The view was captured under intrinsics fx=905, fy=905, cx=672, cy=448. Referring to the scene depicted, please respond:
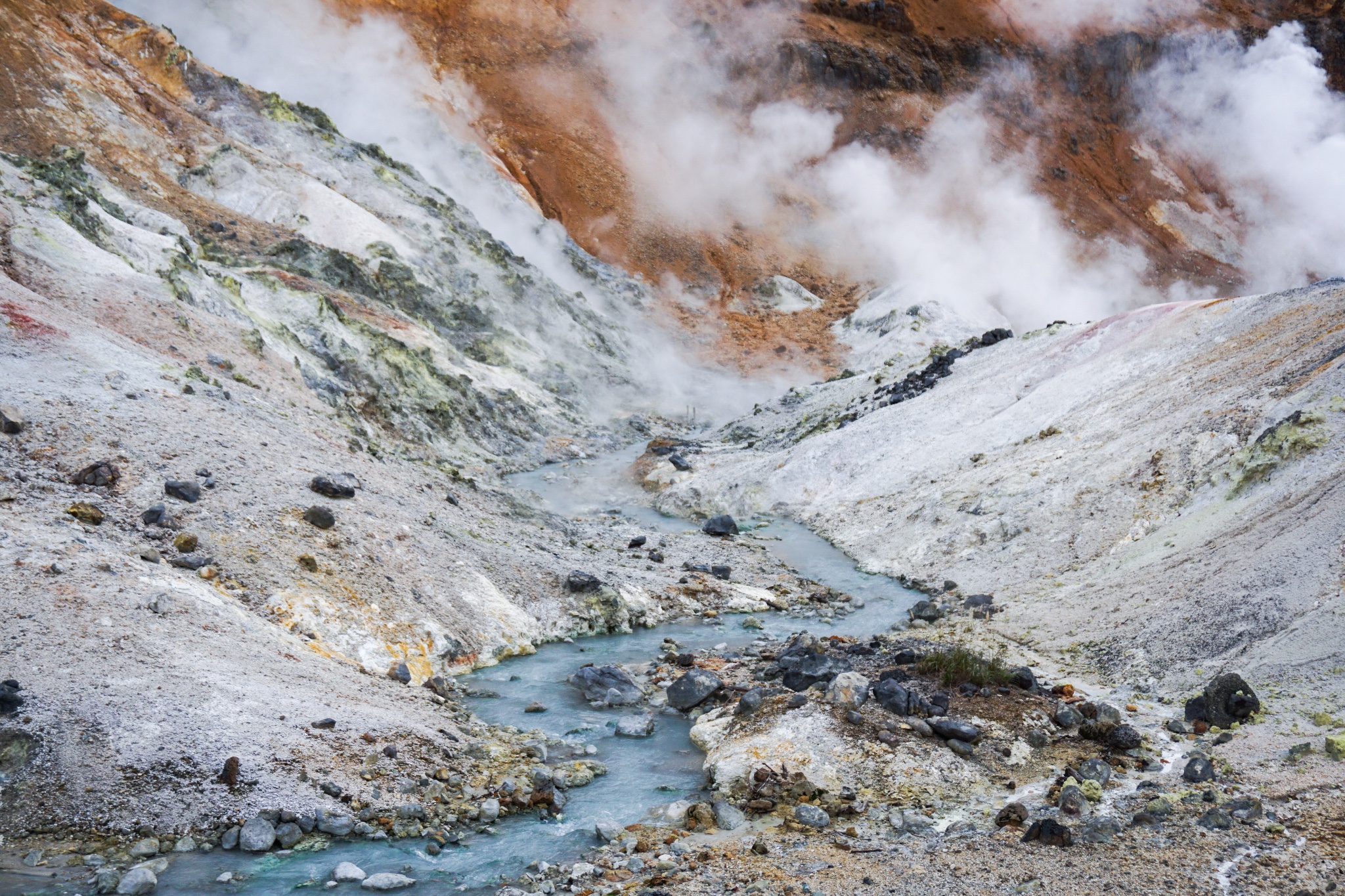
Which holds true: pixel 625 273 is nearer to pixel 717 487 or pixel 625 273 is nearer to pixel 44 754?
pixel 717 487

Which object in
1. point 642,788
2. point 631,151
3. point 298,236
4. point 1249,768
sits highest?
point 631,151

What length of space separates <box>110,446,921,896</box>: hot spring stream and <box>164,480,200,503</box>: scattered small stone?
460 cm

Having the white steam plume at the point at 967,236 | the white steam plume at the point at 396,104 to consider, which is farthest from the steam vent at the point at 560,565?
the white steam plume at the point at 967,236

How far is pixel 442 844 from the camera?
27.3 ft

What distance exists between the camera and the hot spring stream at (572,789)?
25.0 ft

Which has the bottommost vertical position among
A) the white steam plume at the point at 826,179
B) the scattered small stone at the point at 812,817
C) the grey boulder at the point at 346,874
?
the grey boulder at the point at 346,874

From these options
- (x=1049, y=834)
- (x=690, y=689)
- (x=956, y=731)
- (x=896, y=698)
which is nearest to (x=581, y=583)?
(x=690, y=689)

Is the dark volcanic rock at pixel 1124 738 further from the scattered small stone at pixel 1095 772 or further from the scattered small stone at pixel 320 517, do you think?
the scattered small stone at pixel 320 517

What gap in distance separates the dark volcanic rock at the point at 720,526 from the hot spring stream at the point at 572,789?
1.91 m

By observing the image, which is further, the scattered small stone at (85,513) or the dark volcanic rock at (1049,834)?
the scattered small stone at (85,513)

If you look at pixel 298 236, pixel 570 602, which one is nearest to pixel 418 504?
pixel 570 602

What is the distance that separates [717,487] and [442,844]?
19025 millimetres

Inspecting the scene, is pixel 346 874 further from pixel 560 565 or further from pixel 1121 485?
pixel 1121 485

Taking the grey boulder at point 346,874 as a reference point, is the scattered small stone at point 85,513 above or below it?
above
